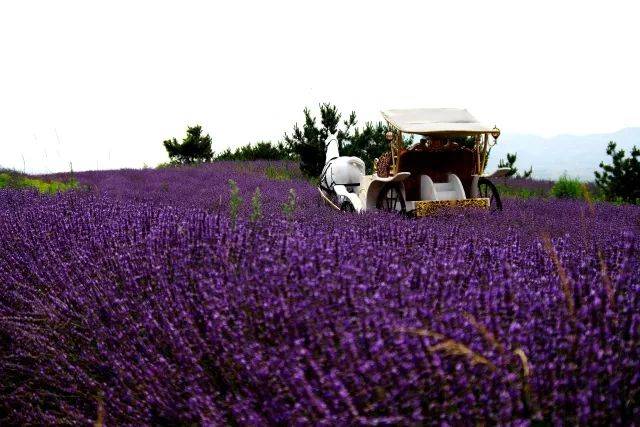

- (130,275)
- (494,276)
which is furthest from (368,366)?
(130,275)

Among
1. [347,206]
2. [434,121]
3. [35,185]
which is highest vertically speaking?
[434,121]

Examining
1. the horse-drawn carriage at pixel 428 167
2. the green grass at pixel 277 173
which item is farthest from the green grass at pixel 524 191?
the horse-drawn carriage at pixel 428 167

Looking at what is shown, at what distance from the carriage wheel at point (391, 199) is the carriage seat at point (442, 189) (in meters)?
0.31

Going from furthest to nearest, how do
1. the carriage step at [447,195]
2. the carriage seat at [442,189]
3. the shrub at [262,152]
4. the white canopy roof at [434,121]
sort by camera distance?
the shrub at [262,152]
the carriage step at [447,195]
the carriage seat at [442,189]
the white canopy roof at [434,121]

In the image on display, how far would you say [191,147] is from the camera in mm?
22219

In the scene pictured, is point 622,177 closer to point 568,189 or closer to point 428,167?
point 568,189

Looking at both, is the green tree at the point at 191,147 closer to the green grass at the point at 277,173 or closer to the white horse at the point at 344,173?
the green grass at the point at 277,173

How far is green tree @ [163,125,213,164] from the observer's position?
2217cm

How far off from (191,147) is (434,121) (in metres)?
17.2

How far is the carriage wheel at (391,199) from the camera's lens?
599 centimetres

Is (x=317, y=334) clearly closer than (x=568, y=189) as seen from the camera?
Yes

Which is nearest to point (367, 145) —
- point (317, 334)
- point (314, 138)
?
point (314, 138)

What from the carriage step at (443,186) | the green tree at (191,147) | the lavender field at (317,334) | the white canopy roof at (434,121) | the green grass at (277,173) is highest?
the green tree at (191,147)

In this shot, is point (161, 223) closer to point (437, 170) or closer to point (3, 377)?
point (3, 377)
